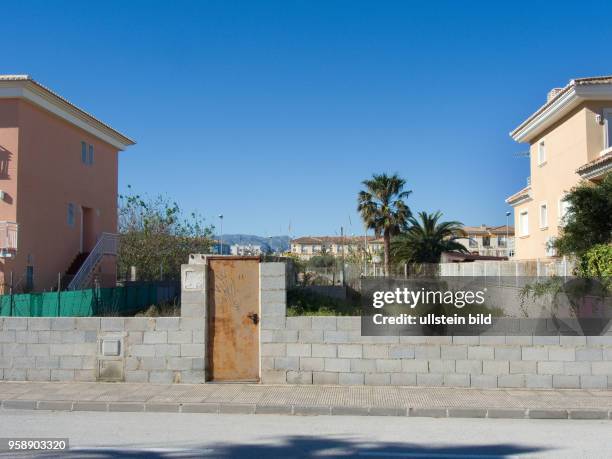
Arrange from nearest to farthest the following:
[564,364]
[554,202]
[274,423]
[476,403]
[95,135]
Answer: [274,423], [476,403], [564,364], [554,202], [95,135]

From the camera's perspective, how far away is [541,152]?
3112 centimetres

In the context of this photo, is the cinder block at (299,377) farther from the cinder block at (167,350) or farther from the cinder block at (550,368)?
the cinder block at (550,368)

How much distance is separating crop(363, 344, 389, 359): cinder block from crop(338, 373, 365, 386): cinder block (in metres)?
0.34

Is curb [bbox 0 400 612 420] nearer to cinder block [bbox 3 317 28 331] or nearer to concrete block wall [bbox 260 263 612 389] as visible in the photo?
concrete block wall [bbox 260 263 612 389]

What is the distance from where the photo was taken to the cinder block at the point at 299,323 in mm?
10883

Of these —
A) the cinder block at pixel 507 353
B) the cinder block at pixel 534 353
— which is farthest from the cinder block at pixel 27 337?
the cinder block at pixel 534 353

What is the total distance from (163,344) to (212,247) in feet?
121

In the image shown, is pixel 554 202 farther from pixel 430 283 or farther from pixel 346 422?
pixel 346 422

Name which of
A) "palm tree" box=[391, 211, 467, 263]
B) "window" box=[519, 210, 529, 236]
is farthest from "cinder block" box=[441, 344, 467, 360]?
"palm tree" box=[391, 211, 467, 263]

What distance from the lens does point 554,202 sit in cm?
2898

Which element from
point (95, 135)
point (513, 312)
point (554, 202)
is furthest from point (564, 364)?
point (95, 135)

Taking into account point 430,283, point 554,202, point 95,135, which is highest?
point 95,135

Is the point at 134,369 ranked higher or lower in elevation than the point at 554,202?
lower

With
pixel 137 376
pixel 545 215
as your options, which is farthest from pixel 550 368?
pixel 545 215
